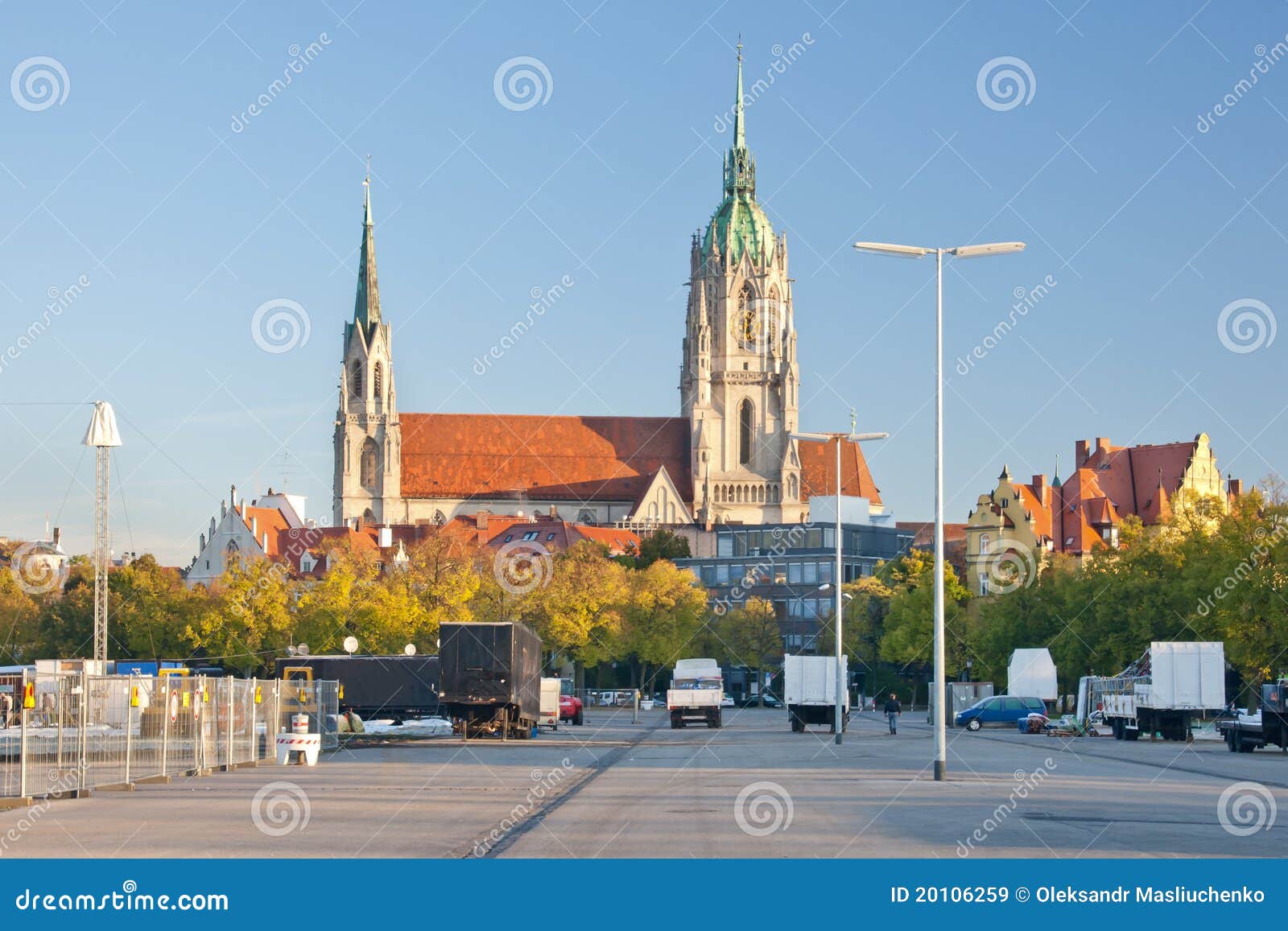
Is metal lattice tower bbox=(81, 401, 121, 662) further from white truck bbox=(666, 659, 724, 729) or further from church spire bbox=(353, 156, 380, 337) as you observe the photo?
church spire bbox=(353, 156, 380, 337)

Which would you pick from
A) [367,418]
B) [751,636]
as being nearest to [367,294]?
[367,418]

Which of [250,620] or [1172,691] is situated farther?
[250,620]

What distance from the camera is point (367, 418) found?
18388 centimetres

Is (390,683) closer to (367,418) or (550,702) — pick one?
(550,702)

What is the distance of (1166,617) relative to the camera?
69.4 metres

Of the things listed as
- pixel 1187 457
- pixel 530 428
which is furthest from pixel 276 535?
pixel 1187 457

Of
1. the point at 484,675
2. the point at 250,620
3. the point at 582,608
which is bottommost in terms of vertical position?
the point at 484,675

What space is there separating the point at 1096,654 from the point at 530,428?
122 m

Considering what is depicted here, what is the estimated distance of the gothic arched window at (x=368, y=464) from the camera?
18338 cm

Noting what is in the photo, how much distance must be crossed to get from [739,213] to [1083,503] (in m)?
73.9

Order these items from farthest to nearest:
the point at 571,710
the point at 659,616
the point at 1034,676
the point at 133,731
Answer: the point at 659,616, the point at 1034,676, the point at 571,710, the point at 133,731

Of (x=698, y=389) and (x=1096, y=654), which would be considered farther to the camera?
(x=698, y=389)

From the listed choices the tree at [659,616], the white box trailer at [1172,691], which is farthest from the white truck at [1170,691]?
the tree at [659,616]
